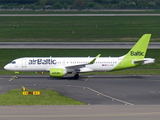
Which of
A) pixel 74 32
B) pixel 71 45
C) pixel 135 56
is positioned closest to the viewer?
pixel 135 56

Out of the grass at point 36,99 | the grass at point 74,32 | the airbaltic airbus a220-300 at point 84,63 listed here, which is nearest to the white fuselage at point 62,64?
the airbaltic airbus a220-300 at point 84,63

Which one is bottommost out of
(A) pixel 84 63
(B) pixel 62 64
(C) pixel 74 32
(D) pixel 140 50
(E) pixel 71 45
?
(C) pixel 74 32

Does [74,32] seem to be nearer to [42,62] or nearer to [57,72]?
[42,62]

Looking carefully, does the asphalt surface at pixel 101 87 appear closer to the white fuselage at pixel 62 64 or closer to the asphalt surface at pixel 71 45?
the white fuselage at pixel 62 64

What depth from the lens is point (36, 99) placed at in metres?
34.5

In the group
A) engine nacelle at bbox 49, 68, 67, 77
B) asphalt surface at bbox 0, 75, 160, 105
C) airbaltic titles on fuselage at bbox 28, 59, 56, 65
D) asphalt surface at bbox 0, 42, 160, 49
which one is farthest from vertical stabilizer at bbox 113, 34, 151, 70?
asphalt surface at bbox 0, 42, 160, 49

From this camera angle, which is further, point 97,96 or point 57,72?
point 57,72

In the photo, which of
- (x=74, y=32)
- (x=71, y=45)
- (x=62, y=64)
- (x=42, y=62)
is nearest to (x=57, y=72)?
(x=62, y=64)

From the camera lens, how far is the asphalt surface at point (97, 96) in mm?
27359

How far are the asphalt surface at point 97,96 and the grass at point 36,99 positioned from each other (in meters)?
1.37

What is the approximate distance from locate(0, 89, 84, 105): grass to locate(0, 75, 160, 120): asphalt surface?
1368 mm

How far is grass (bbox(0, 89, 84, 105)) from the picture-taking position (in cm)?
3266

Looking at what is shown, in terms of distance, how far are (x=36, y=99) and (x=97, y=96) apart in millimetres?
6473
